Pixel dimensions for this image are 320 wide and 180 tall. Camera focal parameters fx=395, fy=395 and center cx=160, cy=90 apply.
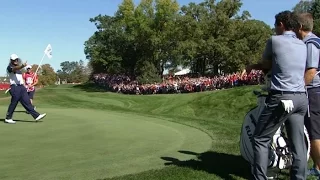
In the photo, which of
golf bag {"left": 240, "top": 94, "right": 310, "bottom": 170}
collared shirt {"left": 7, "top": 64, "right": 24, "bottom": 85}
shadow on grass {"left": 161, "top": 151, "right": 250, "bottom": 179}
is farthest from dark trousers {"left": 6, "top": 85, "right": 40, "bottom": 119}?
golf bag {"left": 240, "top": 94, "right": 310, "bottom": 170}

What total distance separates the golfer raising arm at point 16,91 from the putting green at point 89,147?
471 mm

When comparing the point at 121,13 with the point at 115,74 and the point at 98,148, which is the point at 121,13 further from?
the point at 98,148

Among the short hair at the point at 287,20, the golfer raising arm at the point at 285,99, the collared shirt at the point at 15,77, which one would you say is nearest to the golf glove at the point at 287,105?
the golfer raising arm at the point at 285,99

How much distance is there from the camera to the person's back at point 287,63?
468cm

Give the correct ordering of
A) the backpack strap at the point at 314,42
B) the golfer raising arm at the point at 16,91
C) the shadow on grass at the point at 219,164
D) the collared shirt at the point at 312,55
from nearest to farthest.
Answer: the collared shirt at the point at 312,55
the backpack strap at the point at 314,42
the shadow on grass at the point at 219,164
the golfer raising arm at the point at 16,91

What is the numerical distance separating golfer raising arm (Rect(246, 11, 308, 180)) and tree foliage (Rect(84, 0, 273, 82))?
128 feet

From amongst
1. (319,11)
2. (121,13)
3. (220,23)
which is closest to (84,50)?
(121,13)

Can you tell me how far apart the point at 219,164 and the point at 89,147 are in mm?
2500

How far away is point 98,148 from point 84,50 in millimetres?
68198

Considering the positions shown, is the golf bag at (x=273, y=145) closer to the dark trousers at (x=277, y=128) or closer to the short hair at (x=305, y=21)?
the dark trousers at (x=277, y=128)

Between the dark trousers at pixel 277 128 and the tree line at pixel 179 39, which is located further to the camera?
the tree line at pixel 179 39

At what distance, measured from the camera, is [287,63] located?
4.68m

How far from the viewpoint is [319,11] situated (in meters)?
86.1

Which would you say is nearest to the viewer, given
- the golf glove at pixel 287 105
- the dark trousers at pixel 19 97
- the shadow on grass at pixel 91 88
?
the golf glove at pixel 287 105
